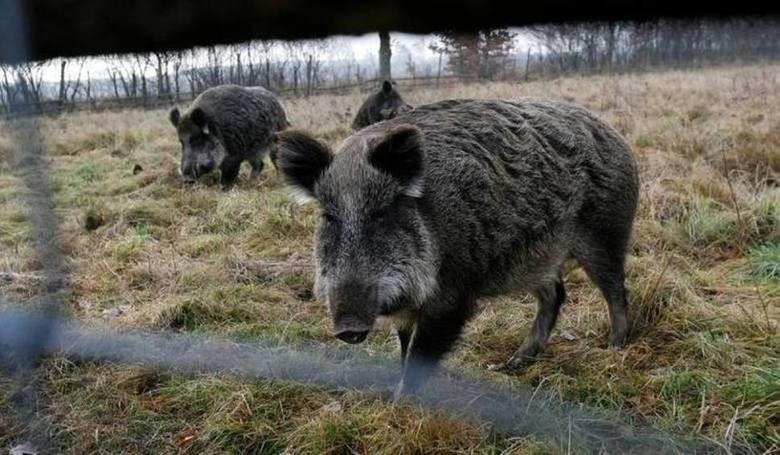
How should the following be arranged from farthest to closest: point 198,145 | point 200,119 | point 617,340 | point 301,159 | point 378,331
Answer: point 198,145
point 200,119
point 378,331
point 617,340
point 301,159

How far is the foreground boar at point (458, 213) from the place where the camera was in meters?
2.86

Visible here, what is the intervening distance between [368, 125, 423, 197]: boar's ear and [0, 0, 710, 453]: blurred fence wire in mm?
977

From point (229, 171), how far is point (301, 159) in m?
6.80

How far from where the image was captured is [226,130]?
31.8 feet

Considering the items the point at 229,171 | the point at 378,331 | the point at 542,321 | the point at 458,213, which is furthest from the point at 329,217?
the point at 229,171

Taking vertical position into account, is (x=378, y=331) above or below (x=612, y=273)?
below

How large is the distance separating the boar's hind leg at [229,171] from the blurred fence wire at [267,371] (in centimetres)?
583

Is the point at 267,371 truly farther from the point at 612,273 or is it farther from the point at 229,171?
the point at 229,171

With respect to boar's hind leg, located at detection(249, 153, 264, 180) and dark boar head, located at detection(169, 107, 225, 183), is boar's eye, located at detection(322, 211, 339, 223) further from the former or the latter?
boar's hind leg, located at detection(249, 153, 264, 180)

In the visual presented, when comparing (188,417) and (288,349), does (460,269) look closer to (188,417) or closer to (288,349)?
(288,349)

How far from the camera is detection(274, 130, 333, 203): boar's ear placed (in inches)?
121

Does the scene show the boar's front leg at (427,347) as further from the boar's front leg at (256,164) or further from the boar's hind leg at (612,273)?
the boar's front leg at (256,164)

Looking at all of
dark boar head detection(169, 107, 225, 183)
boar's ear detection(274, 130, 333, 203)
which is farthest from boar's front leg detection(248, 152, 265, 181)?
boar's ear detection(274, 130, 333, 203)

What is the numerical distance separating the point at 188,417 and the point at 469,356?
1.59 meters
